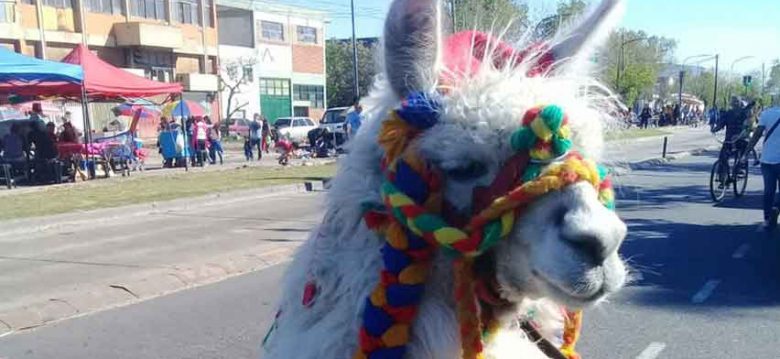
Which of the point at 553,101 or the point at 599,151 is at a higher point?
the point at 553,101

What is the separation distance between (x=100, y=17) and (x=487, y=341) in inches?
1728

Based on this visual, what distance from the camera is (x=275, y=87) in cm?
5562

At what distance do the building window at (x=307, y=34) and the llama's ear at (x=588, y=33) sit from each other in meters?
58.2

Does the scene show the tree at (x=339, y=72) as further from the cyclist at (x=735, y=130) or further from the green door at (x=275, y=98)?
the cyclist at (x=735, y=130)

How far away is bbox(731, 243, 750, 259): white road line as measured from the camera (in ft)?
26.2

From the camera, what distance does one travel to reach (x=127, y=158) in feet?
66.6

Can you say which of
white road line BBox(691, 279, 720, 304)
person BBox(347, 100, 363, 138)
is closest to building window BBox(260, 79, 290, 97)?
white road line BBox(691, 279, 720, 304)

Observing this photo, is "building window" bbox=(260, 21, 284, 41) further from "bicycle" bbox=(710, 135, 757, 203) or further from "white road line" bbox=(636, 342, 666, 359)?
"white road line" bbox=(636, 342, 666, 359)

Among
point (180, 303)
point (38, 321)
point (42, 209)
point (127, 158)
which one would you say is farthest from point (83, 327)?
point (127, 158)

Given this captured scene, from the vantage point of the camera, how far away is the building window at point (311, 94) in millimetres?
57844

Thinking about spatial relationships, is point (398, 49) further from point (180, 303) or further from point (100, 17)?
point (100, 17)

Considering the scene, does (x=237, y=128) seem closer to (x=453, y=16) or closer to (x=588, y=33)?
(x=453, y=16)

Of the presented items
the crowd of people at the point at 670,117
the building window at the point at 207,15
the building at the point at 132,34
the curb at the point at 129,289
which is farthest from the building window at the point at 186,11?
the curb at the point at 129,289

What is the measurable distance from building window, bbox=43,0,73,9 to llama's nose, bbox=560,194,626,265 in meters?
41.6
